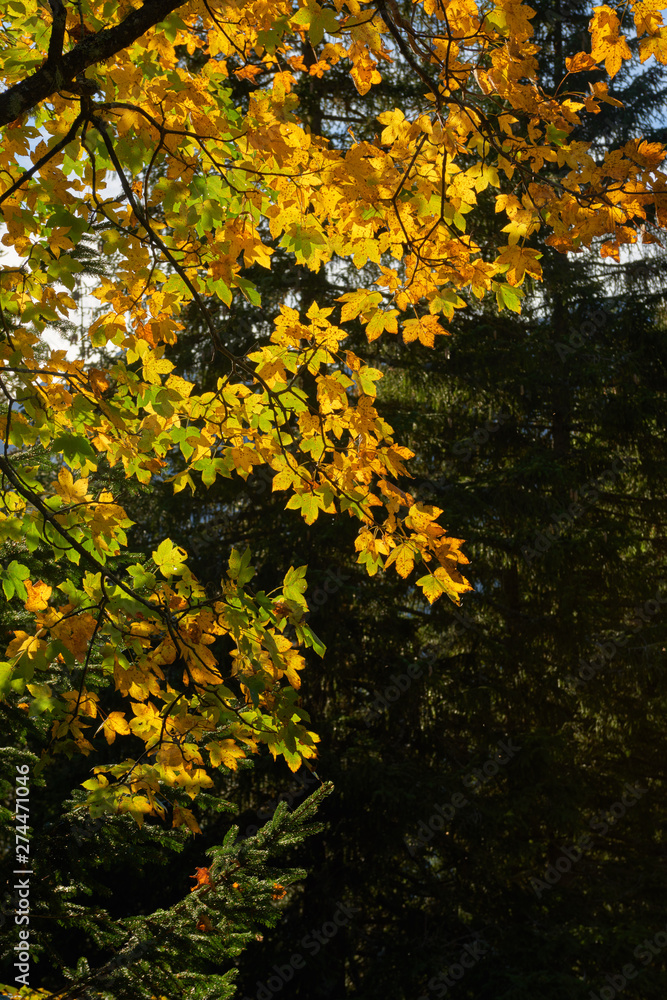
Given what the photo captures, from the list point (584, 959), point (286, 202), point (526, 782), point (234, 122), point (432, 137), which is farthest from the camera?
point (526, 782)

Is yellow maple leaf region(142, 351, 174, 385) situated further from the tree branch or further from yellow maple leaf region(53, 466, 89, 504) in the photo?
the tree branch

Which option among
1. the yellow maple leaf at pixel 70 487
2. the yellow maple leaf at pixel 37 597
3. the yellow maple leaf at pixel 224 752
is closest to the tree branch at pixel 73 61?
the yellow maple leaf at pixel 70 487

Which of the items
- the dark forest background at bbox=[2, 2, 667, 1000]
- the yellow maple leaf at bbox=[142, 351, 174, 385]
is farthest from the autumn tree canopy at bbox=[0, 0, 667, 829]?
the dark forest background at bbox=[2, 2, 667, 1000]

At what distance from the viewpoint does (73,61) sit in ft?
6.52

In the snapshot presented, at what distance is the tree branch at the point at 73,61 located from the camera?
1966 mm

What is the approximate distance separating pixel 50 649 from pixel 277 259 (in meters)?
6.07

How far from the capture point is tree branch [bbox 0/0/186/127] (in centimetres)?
197

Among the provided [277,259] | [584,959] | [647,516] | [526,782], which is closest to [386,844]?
[526,782]

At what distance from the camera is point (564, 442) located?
8656 millimetres

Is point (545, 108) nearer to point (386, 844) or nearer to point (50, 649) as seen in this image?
point (50, 649)

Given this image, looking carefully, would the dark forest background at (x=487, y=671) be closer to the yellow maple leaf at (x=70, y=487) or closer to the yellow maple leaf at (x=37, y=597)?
the yellow maple leaf at (x=70, y=487)

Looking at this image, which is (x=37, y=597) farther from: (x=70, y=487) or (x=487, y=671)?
(x=487, y=671)

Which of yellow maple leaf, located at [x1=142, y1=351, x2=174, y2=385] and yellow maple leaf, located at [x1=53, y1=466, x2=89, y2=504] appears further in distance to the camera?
yellow maple leaf, located at [x1=53, y1=466, x2=89, y2=504]

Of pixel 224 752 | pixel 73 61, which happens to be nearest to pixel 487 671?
pixel 224 752
